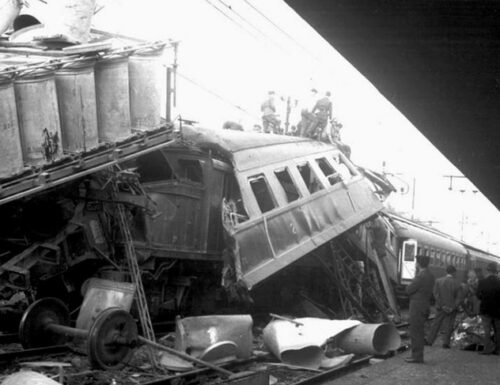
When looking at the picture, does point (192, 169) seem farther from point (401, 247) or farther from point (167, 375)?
point (401, 247)

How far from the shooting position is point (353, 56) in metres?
3.33

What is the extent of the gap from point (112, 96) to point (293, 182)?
5.01 metres

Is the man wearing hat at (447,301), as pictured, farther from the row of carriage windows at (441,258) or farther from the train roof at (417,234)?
the row of carriage windows at (441,258)

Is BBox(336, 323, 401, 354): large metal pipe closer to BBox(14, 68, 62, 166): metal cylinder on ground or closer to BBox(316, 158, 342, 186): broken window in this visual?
BBox(316, 158, 342, 186): broken window

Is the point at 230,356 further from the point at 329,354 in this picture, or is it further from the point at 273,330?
the point at 329,354

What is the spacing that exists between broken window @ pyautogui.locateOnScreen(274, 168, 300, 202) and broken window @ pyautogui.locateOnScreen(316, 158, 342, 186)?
128cm

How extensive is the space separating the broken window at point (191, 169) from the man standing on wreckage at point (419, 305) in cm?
436

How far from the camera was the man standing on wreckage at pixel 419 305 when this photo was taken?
9664 millimetres

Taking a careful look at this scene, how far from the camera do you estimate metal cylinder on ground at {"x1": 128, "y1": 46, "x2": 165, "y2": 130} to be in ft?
30.3

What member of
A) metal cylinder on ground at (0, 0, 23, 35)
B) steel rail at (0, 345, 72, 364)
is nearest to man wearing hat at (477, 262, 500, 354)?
steel rail at (0, 345, 72, 364)

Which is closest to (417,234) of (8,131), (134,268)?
(134,268)

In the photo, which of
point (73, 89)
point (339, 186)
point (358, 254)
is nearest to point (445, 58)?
point (73, 89)

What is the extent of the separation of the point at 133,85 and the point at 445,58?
255 inches

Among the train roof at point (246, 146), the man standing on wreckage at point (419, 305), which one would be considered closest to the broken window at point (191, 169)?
the train roof at point (246, 146)
